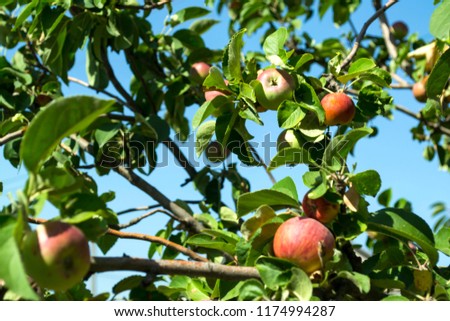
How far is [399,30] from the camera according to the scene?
2977 millimetres

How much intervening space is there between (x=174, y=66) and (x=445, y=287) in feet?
4.52

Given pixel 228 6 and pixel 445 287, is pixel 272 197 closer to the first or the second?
pixel 445 287

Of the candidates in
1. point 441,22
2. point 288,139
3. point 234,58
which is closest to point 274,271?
point 288,139

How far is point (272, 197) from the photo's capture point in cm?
104

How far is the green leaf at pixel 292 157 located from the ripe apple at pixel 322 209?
0.22 feet

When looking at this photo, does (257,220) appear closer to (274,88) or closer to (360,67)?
(274,88)

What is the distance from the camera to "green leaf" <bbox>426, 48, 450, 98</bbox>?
133 centimetres

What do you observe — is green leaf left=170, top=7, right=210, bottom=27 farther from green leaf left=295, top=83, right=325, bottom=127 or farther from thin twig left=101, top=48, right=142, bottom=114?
green leaf left=295, top=83, right=325, bottom=127

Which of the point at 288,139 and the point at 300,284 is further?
the point at 288,139

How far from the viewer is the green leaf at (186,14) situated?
2.14 meters

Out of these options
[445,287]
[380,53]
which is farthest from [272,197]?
[380,53]

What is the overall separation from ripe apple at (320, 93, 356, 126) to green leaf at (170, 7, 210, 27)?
3.65 feet

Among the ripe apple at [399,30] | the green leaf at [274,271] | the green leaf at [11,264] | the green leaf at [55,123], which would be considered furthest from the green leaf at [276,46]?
the ripe apple at [399,30]

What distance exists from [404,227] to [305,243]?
0.26m
